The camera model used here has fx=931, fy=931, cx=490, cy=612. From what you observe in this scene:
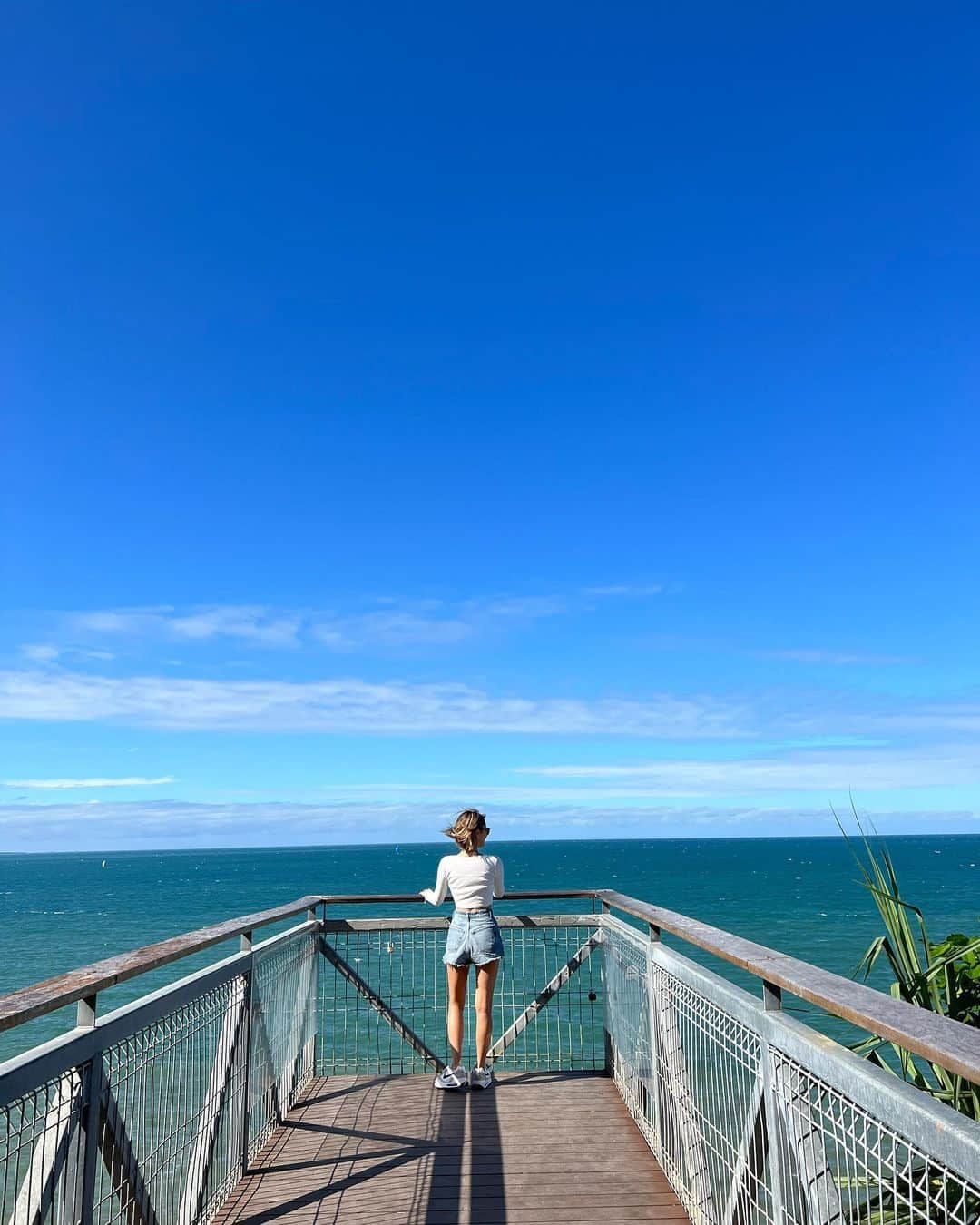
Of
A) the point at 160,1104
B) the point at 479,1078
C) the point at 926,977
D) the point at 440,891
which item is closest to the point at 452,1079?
the point at 479,1078

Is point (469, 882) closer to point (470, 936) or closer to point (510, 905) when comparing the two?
point (470, 936)

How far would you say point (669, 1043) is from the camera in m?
3.79

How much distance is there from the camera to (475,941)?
5.03m

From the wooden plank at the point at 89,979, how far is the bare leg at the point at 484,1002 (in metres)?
1.82

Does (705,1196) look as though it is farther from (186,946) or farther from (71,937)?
(71,937)

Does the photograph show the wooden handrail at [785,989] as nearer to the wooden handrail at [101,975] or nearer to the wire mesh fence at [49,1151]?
the wooden handrail at [101,975]

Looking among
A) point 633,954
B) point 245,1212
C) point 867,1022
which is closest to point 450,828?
point 633,954

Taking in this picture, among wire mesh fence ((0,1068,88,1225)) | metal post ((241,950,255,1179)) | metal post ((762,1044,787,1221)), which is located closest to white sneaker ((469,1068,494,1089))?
metal post ((241,950,255,1179))

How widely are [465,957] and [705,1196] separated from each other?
2.03m

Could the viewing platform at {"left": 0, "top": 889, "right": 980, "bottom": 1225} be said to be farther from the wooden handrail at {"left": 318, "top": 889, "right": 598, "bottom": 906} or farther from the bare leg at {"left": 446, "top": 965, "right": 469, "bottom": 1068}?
the bare leg at {"left": 446, "top": 965, "right": 469, "bottom": 1068}

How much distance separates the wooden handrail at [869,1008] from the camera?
4.81 ft

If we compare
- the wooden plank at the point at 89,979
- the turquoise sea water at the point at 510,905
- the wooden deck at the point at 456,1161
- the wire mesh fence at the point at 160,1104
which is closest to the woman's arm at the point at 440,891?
the wire mesh fence at the point at 160,1104

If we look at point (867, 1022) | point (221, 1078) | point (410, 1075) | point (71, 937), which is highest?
point (867, 1022)

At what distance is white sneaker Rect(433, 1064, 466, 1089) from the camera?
5.07m
